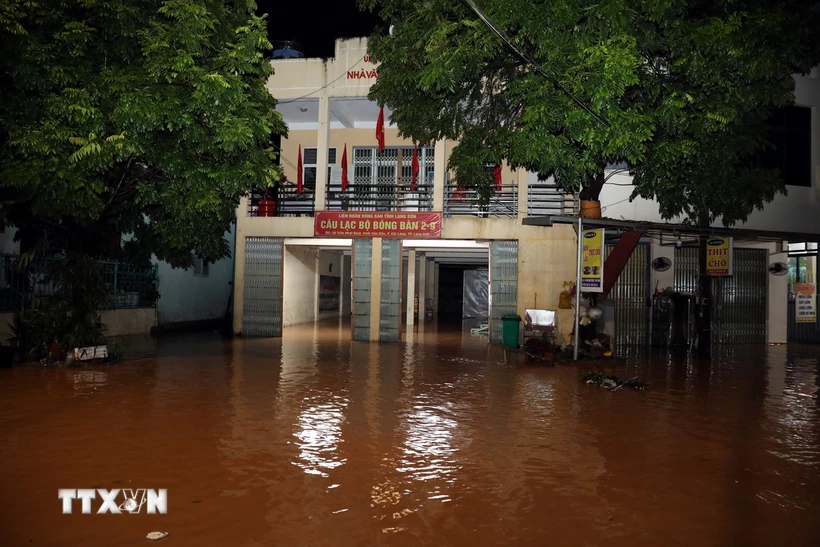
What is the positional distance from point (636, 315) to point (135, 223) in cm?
1459

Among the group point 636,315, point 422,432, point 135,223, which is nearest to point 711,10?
point 636,315

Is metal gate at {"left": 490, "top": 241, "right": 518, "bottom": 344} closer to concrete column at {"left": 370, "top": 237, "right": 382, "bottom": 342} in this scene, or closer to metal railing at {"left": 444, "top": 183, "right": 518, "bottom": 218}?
metal railing at {"left": 444, "top": 183, "right": 518, "bottom": 218}

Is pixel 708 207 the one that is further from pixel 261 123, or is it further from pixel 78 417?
pixel 78 417

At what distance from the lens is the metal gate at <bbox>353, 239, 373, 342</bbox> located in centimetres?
1792

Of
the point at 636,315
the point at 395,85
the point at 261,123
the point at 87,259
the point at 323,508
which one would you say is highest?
the point at 395,85

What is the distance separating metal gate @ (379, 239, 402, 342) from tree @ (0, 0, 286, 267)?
6.34m

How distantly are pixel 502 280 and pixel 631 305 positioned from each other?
160 inches

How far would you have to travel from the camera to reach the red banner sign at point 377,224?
1739 cm

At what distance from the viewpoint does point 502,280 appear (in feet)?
56.1

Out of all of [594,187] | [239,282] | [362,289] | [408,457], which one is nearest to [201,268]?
[239,282]

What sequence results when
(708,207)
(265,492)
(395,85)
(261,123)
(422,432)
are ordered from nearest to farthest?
(265,492)
(422,432)
(261,123)
(395,85)
(708,207)

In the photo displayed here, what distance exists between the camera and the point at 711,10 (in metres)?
11.9

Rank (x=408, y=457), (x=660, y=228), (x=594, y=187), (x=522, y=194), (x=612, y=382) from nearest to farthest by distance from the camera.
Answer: (x=408, y=457) < (x=612, y=382) < (x=660, y=228) < (x=594, y=187) < (x=522, y=194)

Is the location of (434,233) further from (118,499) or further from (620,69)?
(118,499)
